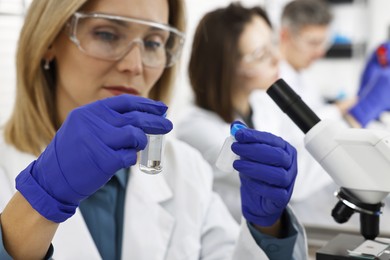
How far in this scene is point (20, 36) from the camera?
124cm

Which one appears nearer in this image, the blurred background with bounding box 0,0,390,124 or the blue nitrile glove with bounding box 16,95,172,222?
the blue nitrile glove with bounding box 16,95,172,222

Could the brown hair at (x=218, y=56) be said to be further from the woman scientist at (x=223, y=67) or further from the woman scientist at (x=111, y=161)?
the woman scientist at (x=111, y=161)

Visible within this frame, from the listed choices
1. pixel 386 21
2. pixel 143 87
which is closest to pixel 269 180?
pixel 143 87

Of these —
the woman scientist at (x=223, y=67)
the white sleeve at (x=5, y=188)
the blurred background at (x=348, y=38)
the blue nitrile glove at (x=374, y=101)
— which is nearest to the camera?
the white sleeve at (x=5, y=188)

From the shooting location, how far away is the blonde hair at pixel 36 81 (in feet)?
3.83

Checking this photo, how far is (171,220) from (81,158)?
566mm

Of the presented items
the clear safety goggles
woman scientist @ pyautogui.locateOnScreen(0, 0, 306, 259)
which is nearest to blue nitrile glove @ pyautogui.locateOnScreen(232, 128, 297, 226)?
woman scientist @ pyautogui.locateOnScreen(0, 0, 306, 259)

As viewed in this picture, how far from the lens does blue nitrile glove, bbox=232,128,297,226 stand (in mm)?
978

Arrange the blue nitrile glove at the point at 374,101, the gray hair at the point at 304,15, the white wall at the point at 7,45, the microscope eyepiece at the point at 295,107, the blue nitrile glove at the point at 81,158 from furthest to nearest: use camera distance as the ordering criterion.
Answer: the gray hair at the point at 304,15 → the blue nitrile glove at the point at 374,101 → the white wall at the point at 7,45 → the microscope eyepiece at the point at 295,107 → the blue nitrile glove at the point at 81,158

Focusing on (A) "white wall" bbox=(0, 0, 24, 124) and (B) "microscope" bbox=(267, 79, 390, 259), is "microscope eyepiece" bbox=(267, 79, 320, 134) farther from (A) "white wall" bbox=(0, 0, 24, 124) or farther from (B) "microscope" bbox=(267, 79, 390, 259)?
(A) "white wall" bbox=(0, 0, 24, 124)

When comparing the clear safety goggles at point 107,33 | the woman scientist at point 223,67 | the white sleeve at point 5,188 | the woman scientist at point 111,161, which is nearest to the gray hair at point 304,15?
the woman scientist at point 223,67

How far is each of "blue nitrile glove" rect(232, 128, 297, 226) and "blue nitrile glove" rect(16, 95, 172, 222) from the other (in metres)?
0.23

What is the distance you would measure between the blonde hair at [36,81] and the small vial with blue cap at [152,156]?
432 mm

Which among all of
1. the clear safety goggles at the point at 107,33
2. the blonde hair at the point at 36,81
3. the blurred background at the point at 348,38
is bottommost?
the blurred background at the point at 348,38
